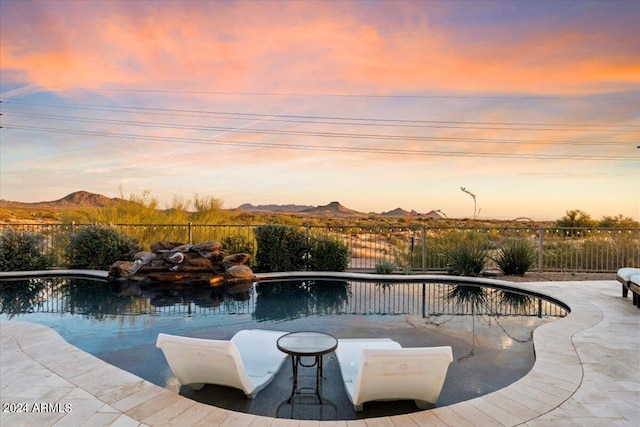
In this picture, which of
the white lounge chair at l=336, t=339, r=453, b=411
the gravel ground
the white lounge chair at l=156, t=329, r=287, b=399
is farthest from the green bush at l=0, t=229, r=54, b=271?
the gravel ground

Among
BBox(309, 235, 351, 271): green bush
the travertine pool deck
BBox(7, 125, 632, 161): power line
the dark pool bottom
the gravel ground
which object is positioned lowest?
the dark pool bottom

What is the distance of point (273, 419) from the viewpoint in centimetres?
315

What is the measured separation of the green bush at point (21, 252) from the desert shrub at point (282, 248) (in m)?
6.09

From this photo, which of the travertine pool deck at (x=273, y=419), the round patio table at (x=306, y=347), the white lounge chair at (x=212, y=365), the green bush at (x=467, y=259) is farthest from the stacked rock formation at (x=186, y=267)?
the round patio table at (x=306, y=347)

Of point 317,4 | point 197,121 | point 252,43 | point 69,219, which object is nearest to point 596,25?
point 317,4

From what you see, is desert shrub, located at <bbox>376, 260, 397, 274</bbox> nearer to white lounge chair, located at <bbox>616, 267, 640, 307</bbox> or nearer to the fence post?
the fence post

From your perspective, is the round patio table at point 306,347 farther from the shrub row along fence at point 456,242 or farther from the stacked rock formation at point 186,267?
the shrub row along fence at point 456,242

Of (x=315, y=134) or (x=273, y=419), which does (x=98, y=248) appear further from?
(x=315, y=134)

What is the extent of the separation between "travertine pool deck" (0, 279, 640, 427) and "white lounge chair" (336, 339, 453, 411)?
8.9 inches

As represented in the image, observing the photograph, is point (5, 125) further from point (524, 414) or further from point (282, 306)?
point (524, 414)

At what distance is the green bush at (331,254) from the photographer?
35.3 ft

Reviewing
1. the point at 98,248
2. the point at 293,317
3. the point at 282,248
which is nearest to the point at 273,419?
the point at 293,317

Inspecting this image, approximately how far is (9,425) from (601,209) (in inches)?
782

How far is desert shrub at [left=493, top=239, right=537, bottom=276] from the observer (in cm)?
1018
